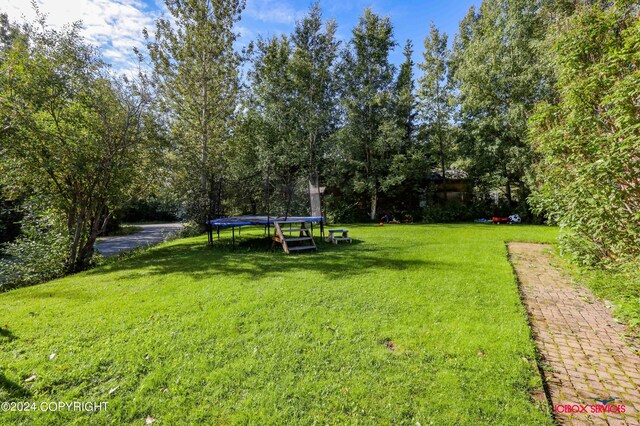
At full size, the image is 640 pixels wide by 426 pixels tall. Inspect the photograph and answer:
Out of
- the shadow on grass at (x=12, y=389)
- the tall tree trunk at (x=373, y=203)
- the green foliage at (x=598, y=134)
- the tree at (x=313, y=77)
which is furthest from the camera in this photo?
the tall tree trunk at (x=373, y=203)

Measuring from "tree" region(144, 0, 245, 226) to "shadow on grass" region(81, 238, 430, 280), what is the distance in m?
5.89

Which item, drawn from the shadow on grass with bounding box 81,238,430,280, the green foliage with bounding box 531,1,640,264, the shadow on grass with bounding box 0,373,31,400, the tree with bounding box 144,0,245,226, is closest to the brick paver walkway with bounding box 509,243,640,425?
the green foliage with bounding box 531,1,640,264

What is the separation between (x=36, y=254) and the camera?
707 centimetres

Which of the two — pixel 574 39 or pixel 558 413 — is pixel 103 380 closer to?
pixel 558 413

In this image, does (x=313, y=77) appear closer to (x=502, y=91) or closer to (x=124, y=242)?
(x=502, y=91)

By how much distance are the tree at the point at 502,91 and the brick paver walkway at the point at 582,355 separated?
586 inches

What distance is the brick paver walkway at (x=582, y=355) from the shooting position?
217 centimetres

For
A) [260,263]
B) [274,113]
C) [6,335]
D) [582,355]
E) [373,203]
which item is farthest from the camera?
[373,203]

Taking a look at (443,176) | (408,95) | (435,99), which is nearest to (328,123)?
(408,95)

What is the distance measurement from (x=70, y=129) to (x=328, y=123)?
15.7 metres

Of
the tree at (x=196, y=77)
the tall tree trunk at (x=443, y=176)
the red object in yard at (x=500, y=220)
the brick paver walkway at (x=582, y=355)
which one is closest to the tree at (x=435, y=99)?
the tall tree trunk at (x=443, y=176)

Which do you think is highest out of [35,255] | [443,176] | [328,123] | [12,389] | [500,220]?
[328,123]

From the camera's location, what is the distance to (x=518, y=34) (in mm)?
17016

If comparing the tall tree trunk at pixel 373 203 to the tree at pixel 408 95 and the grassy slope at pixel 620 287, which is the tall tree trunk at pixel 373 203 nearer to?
the tree at pixel 408 95
